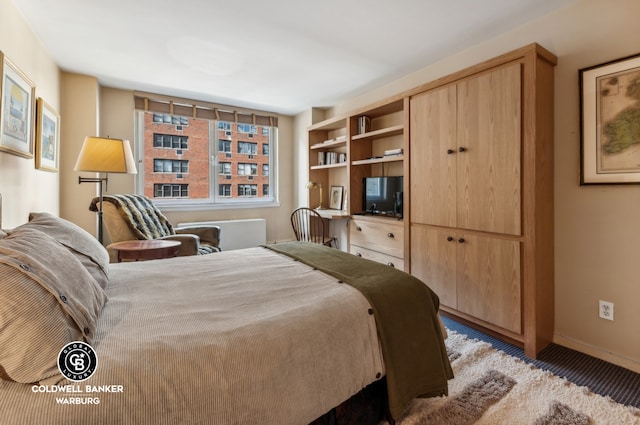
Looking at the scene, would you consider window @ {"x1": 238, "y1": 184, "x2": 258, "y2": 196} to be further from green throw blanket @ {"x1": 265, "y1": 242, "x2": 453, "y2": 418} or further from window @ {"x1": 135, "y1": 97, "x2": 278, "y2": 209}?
green throw blanket @ {"x1": 265, "y1": 242, "x2": 453, "y2": 418}

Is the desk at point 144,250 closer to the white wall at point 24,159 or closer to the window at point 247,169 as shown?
the white wall at point 24,159

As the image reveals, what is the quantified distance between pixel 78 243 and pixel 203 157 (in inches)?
119

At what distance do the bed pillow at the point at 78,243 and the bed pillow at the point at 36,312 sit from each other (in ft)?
1.14

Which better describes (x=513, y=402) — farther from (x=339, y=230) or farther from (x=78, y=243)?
(x=339, y=230)

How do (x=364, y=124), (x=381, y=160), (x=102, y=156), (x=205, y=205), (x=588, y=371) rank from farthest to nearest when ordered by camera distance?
(x=205, y=205) → (x=364, y=124) → (x=381, y=160) → (x=102, y=156) → (x=588, y=371)

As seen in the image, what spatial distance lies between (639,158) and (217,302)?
8.01ft

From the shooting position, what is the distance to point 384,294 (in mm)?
1335

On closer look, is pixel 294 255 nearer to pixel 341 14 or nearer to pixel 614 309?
pixel 341 14

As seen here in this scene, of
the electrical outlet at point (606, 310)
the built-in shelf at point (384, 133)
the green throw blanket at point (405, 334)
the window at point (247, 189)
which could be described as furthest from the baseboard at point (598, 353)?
the window at point (247, 189)

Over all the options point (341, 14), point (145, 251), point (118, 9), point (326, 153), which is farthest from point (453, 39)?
point (145, 251)

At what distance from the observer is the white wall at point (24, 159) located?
1.91m

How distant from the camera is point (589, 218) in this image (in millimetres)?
1986

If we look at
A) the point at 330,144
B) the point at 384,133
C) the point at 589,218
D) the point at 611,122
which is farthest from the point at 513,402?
the point at 330,144

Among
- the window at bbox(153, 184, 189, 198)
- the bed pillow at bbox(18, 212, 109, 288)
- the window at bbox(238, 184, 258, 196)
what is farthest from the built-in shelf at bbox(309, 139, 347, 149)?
the bed pillow at bbox(18, 212, 109, 288)
